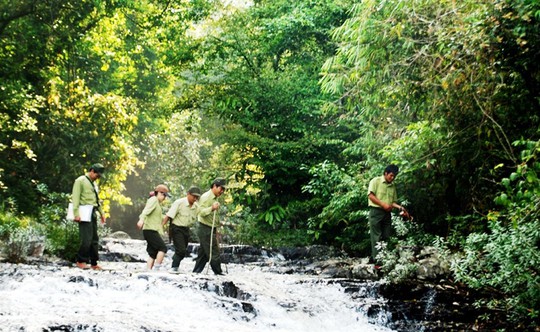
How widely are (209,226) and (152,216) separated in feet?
3.78

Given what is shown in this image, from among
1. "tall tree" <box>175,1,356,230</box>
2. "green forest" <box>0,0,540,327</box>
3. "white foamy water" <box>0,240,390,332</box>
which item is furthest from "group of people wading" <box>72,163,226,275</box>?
"tall tree" <box>175,1,356,230</box>

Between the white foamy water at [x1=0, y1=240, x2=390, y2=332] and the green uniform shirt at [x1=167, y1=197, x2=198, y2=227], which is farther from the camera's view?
the green uniform shirt at [x1=167, y1=197, x2=198, y2=227]

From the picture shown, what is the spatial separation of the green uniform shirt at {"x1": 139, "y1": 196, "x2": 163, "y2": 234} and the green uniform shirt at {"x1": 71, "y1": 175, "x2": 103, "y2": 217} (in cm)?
95

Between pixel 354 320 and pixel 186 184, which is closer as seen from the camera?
pixel 354 320

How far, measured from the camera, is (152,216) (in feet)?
33.5

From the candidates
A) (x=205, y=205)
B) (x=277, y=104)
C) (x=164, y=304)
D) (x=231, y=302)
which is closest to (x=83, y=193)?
(x=205, y=205)

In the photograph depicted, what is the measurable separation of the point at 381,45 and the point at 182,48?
406 inches

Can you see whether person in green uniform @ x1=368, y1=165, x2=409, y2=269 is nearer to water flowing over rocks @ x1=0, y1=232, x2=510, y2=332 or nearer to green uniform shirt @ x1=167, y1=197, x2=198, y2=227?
water flowing over rocks @ x1=0, y1=232, x2=510, y2=332

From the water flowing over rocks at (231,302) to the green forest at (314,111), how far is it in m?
0.54

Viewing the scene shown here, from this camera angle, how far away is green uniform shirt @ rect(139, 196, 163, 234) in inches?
396

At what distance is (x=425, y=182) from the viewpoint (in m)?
11.0

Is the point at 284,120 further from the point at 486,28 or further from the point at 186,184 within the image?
the point at 186,184

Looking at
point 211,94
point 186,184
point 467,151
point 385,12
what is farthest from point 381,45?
point 186,184

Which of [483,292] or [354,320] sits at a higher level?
[483,292]
